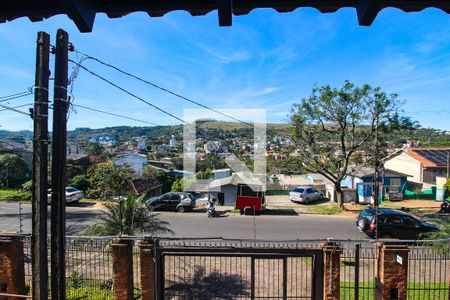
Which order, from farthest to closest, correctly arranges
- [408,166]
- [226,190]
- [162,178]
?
1. [408,166]
2. [162,178]
3. [226,190]

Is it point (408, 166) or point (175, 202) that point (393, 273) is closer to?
point (175, 202)

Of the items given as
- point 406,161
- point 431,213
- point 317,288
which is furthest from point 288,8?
point 406,161

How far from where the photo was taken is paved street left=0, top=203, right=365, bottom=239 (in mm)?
16094

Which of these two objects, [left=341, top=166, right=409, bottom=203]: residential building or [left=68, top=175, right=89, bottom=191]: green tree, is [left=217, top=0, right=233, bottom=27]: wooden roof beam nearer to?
[left=341, top=166, right=409, bottom=203]: residential building

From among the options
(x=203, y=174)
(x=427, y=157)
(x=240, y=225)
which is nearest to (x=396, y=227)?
(x=240, y=225)

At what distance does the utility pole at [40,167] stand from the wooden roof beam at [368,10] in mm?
3750

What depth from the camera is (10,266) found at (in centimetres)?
643

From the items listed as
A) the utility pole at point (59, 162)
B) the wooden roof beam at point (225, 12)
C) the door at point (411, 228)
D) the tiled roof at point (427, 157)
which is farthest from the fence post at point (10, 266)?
the tiled roof at point (427, 157)

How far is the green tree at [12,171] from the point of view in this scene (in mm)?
33375

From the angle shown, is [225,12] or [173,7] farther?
[173,7]

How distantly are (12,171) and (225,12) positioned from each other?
4024cm

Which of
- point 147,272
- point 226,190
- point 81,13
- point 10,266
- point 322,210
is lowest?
point 322,210

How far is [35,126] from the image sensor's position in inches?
159

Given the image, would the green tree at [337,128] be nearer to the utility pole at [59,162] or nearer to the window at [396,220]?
the window at [396,220]
